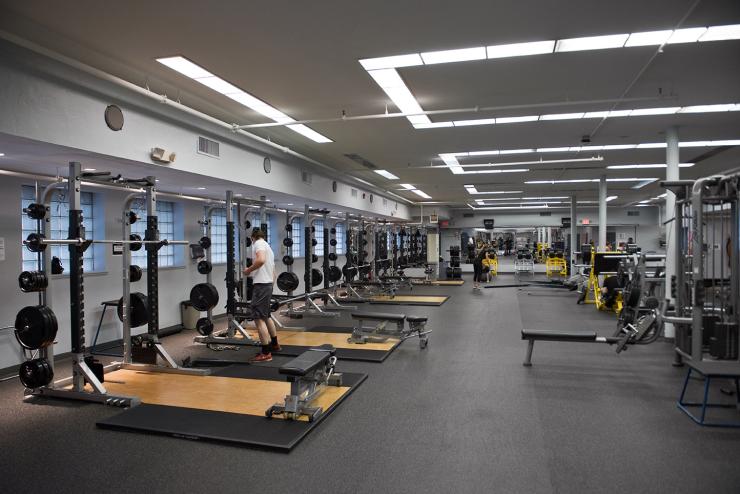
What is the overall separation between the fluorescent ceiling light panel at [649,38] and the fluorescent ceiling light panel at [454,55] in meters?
1.01

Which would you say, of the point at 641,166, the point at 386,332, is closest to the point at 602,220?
the point at 641,166

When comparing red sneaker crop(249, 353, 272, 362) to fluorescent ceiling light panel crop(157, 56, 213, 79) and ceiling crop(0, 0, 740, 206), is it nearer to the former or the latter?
ceiling crop(0, 0, 740, 206)

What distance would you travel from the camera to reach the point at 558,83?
4273 millimetres

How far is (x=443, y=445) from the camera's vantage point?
113 inches

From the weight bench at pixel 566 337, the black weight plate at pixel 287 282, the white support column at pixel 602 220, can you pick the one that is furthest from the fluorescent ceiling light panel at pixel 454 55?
the white support column at pixel 602 220

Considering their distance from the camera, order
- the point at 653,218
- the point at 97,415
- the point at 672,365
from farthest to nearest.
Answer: the point at 653,218 < the point at 672,365 < the point at 97,415

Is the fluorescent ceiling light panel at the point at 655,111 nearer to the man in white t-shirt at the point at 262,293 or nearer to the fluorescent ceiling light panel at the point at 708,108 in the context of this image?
the fluorescent ceiling light panel at the point at 708,108

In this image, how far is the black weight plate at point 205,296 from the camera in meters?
5.41

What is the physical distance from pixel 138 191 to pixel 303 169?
11.2 feet

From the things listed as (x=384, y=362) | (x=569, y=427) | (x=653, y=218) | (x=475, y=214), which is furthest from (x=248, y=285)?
(x=653, y=218)

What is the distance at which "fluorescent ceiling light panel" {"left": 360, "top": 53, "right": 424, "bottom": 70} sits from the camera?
368 centimetres

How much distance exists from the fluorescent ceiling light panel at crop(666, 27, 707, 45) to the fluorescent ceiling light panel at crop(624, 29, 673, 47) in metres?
0.04

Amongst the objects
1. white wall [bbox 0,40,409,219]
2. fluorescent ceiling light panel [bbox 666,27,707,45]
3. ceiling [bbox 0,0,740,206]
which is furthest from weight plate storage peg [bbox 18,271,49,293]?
fluorescent ceiling light panel [bbox 666,27,707,45]

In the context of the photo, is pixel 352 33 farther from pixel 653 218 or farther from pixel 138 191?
pixel 653 218
